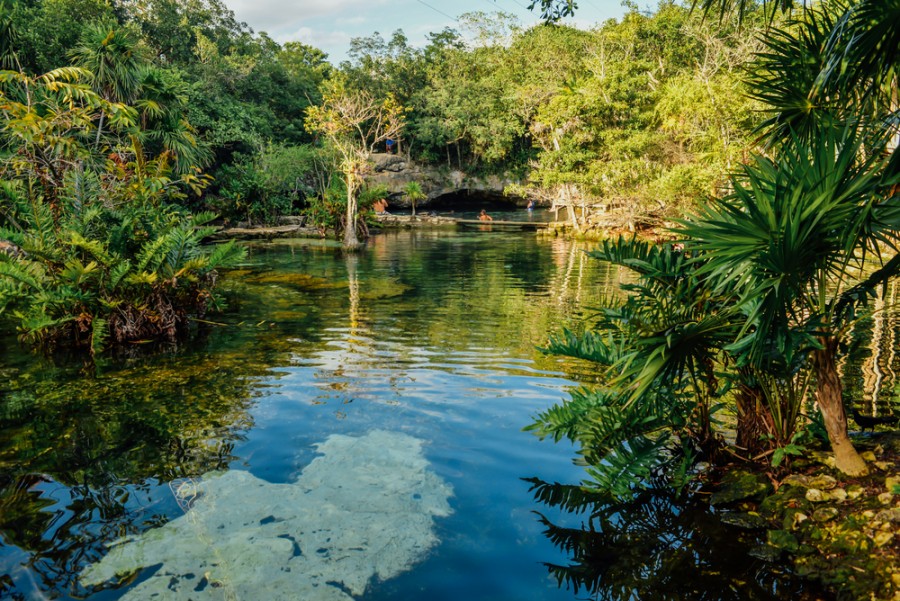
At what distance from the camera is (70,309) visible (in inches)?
357

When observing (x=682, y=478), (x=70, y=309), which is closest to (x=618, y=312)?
(x=682, y=478)

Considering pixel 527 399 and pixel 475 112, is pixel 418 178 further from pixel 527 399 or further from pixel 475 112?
pixel 527 399

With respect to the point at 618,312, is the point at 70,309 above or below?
below

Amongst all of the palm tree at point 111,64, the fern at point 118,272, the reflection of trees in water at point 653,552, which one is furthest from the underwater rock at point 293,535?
the palm tree at point 111,64

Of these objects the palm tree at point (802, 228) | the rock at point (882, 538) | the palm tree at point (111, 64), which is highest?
the palm tree at point (111, 64)

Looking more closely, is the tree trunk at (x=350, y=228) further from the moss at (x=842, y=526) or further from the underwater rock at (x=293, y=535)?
the moss at (x=842, y=526)

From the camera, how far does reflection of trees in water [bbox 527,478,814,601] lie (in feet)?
11.0

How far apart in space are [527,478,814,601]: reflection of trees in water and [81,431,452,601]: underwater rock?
3.06ft

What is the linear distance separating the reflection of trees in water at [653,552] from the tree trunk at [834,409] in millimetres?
785

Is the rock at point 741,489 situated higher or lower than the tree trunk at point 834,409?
lower

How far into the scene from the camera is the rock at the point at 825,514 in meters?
3.61

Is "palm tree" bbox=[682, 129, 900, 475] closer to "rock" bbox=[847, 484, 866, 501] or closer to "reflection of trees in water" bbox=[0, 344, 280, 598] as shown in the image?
"rock" bbox=[847, 484, 866, 501]

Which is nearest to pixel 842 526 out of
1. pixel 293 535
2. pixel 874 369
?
pixel 293 535

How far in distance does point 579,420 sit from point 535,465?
0.87m
